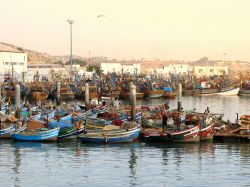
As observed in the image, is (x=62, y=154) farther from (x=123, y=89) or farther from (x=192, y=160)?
(x=123, y=89)

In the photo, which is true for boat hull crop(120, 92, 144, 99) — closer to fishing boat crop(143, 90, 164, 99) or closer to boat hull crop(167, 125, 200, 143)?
fishing boat crop(143, 90, 164, 99)

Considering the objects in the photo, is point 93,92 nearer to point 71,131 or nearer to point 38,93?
point 38,93

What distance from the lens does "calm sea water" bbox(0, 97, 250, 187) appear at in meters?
35.1

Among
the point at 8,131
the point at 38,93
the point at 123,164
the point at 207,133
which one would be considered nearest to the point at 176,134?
the point at 207,133

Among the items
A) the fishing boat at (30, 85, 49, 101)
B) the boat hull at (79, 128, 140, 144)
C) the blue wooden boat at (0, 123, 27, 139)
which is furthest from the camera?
the fishing boat at (30, 85, 49, 101)

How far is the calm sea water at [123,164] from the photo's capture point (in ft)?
115

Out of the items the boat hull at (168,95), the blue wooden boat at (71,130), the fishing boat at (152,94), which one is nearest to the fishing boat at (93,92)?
the fishing boat at (152,94)

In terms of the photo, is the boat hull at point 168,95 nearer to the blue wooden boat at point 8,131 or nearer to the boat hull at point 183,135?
the blue wooden boat at point 8,131

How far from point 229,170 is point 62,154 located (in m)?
10.9

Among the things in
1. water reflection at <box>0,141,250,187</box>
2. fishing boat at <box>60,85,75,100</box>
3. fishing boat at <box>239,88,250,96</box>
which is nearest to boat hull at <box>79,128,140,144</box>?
water reflection at <box>0,141,250,187</box>

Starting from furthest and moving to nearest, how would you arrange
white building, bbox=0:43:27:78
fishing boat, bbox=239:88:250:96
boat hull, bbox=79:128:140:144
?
fishing boat, bbox=239:88:250:96 → white building, bbox=0:43:27:78 → boat hull, bbox=79:128:140:144

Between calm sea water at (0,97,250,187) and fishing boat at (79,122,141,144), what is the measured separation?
746 millimetres

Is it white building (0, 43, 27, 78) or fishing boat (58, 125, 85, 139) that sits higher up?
white building (0, 43, 27, 78)

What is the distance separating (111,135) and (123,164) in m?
8.00
